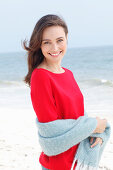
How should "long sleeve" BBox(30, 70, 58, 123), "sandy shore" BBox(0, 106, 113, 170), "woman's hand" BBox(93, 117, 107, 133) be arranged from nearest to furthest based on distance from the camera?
1. "long sleeve" BBox(30, 70, 58, 123)
2. "woman's hand" BBox(93, 117, 107, 133)
3. "sandy shore" BBox(0, 106, 113, 170)

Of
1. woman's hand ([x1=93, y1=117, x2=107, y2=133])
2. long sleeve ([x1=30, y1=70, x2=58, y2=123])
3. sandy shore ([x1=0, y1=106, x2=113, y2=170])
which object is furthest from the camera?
sandy shore ([x1=0, y1=106, x2=113, y2=170])

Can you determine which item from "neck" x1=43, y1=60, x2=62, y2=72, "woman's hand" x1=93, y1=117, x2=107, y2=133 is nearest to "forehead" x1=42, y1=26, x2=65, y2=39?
"neck" x1=43, y1=60, x2=62, y2=72

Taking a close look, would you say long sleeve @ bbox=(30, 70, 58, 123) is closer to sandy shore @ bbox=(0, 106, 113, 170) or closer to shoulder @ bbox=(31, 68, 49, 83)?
shoulder @ bbox=(31, 68, 49, 83)

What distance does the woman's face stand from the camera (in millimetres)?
1538

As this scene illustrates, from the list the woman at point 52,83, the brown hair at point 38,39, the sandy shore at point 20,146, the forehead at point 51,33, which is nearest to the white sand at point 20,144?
the sandy shore at point 20,146

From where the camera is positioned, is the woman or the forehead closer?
the woman

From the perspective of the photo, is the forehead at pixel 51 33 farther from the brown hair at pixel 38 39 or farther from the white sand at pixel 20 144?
the white sand at pixel 20 144

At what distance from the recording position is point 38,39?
156cm

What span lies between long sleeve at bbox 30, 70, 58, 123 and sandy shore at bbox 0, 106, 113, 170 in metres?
2.06

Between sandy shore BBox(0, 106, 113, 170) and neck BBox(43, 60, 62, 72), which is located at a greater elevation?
neck BBox(43, 60, 62, 72)

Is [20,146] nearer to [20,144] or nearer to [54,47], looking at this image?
[20,144]

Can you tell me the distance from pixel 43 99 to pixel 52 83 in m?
0.12

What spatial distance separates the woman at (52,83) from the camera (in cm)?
143

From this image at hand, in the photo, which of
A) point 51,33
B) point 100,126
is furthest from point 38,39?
point 100,126
